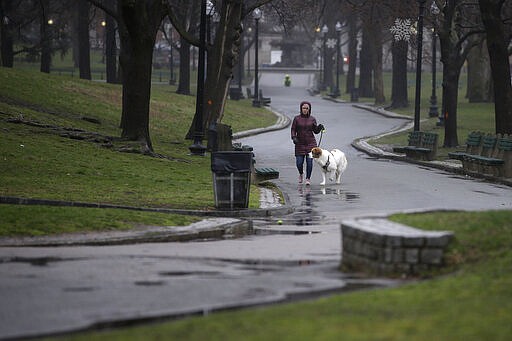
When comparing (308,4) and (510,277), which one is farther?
(308,4)

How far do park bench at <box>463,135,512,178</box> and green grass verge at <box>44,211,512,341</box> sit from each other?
1845 cm

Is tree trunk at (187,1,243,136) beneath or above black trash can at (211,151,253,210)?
above

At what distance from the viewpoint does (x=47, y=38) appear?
63719 millimetres

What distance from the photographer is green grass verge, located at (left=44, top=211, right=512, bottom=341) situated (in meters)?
8.54

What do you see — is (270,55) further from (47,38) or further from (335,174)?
(335,174)

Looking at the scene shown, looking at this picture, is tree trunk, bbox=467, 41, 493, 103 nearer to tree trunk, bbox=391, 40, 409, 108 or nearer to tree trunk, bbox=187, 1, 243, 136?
tree trunk, bbox=391, 40, 409, 108

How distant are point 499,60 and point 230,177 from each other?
58.6 feet

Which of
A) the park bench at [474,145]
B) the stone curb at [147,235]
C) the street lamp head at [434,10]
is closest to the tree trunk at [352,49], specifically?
the street lamp head at [434,10]

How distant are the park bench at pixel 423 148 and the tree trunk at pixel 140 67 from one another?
9.82 meters

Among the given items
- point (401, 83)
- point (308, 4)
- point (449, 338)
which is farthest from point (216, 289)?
point (401, 83)

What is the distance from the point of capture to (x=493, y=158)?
3112cm

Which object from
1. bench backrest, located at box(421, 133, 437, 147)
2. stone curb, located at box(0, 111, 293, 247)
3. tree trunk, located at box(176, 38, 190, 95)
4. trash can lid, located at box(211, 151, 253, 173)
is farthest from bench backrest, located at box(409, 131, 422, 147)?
tree trunk, located at box(176, 38, 190, 95)

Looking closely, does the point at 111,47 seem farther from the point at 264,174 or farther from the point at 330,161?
the point at 264,174

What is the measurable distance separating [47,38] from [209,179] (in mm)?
38168
